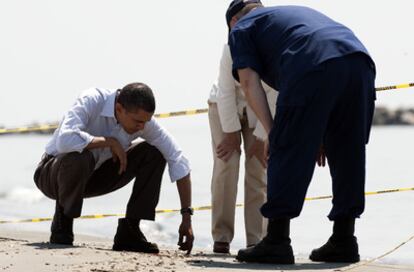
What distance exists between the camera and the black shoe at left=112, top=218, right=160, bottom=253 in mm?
7234

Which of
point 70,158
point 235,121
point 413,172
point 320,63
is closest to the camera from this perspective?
point 320,63

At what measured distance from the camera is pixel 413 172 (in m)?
19.1

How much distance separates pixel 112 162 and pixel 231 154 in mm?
801

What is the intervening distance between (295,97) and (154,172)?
1.31 metres

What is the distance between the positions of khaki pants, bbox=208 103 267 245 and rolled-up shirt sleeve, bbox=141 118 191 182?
1.86 feet

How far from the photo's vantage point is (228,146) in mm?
7723

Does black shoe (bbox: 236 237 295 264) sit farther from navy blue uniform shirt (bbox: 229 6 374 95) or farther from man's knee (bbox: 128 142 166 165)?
man's knee (bbox: 128 142 166 165)

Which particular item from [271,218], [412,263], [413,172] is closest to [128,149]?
[271,218]

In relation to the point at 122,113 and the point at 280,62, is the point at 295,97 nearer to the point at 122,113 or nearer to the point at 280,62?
the point at 280,62

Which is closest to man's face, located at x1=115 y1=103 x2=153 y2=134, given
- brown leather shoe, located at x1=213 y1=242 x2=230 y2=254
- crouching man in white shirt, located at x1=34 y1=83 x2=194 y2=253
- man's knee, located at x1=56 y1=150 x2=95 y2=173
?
crouching man in white shirt, located at x1=34 y1=83 x2=194 y2=253

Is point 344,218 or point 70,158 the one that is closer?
point 344,218

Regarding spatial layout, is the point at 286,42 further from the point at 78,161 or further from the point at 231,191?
the point at 231,191

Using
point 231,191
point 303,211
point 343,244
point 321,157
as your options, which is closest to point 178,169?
point 231,191

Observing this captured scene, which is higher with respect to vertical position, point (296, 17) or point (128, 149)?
point (296, 17)
